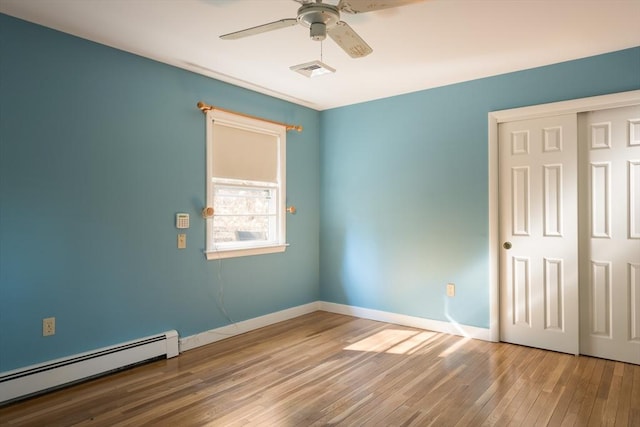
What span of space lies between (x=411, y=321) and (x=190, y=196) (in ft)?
8.86

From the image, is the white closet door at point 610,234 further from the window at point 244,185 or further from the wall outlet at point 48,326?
the wall outlet at point 48,326

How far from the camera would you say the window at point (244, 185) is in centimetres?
384

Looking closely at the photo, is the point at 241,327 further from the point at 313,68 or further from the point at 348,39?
the point at 348,39

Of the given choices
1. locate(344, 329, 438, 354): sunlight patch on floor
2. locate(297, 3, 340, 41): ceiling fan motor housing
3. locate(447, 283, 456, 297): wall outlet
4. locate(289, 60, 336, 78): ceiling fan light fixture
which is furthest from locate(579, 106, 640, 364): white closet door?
locate(297, 3, 340, 41): ceiling fan motor housing

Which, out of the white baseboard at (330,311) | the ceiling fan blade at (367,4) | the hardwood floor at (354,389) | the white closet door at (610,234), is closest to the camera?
the ceiling fan blade at (367,4)

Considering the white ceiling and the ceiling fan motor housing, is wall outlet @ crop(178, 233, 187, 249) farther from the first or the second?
the ceiling fan motor housing

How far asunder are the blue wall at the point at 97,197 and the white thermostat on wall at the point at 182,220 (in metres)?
0.05

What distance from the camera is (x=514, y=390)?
107 inches

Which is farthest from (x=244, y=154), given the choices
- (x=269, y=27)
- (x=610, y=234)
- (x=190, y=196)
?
(x=610, y=234)

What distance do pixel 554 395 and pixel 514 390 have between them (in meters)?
0.25

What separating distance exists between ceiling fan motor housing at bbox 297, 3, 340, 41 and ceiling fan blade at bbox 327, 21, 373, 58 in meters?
0.04

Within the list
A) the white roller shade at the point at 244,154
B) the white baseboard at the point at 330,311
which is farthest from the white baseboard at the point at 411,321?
the white roller shade at the point at 244,154

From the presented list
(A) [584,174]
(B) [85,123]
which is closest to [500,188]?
(A) [584,174]

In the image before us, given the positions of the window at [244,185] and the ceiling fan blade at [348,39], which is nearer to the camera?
the ceiling fan blade at [348,39]
